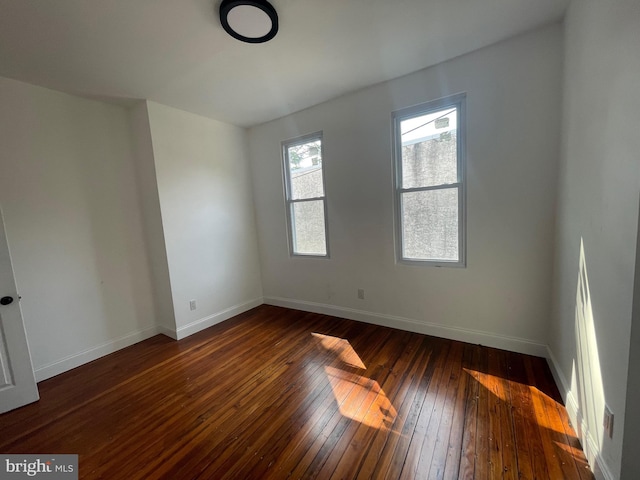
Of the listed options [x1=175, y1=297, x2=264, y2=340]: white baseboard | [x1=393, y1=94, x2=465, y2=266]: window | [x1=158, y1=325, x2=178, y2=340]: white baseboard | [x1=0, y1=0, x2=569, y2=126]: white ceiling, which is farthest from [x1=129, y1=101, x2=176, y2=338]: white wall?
[x1=393, y1=94, x2=465, y2=266]: window

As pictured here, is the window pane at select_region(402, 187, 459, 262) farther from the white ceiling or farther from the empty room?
the white ceiling

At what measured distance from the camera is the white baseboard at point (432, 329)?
2.24 metres

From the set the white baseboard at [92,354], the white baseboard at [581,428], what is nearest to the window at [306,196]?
the white baseboard at [92,354]

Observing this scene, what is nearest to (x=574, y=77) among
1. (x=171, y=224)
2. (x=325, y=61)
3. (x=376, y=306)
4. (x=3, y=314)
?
(x=325, y=61)

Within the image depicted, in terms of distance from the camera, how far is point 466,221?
238 centimetres

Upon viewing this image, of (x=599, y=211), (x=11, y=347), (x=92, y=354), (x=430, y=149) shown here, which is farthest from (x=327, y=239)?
(x=11, y=347)

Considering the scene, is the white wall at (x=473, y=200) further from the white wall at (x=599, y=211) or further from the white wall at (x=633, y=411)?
the white wall at (x=633, y=411)

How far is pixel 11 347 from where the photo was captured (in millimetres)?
1960

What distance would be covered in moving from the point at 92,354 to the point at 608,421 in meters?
4.01

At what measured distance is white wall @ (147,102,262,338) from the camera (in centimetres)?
290

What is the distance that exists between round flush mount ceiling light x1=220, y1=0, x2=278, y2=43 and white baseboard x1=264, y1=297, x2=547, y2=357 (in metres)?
2.88

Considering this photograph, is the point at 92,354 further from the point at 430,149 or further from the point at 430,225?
the point at 430,149

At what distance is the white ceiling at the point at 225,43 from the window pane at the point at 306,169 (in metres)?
0.77

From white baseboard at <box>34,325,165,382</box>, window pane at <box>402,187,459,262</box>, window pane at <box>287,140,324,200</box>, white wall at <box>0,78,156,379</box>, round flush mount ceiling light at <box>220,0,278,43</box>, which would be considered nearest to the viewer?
round flush mount ceiling light at <box>220,0,278,43</box>
